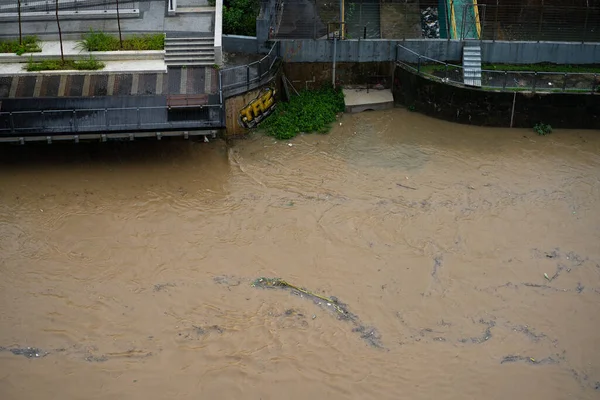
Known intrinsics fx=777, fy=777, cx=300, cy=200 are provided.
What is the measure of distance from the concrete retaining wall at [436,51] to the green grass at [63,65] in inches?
233

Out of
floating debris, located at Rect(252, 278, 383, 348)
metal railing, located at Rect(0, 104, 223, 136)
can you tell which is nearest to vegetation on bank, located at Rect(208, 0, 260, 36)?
metal railing, located at Rect(0, 104, 223, 136)

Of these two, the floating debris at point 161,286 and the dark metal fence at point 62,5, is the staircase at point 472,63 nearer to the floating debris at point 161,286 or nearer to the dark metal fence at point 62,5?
the dark metal fence at point 62,5

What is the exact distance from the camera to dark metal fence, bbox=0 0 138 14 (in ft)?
85.6

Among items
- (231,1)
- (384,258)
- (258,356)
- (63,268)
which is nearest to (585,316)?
(384,258)

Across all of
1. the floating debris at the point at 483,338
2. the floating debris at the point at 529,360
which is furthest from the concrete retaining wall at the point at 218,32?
the floating debris at the point at 529,360

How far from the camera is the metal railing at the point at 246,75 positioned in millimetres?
23297

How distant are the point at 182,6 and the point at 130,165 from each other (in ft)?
22.2

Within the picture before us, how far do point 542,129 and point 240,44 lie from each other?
392 inches

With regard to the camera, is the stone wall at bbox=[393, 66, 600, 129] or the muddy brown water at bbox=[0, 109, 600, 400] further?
the stone wall at bbox=[393, 66, 600, 129]

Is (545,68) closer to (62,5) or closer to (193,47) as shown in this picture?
(193,47)

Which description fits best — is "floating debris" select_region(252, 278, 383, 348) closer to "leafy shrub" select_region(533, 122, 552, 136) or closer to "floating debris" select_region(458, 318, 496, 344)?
"floating debris" select_region(458, 318, 496, 344)

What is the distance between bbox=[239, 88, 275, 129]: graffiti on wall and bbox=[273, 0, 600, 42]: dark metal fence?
2432 mm

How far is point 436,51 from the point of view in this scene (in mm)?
25500

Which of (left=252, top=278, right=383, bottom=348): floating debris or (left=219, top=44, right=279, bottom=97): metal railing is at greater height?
(left=219, top=44, right=279, bottom=97): metal railing
